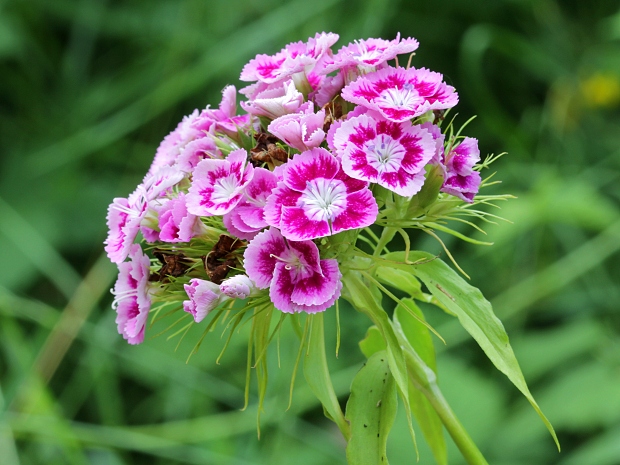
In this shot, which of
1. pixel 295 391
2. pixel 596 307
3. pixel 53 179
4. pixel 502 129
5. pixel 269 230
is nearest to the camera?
pixel 269 230

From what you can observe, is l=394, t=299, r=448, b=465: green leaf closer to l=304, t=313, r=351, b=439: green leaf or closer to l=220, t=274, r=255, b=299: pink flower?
l=304, t=313, r=351, b=439: green leaf

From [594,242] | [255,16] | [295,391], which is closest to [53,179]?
[255,16]

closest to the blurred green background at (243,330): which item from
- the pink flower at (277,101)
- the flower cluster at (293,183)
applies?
the flower cluster at (293,183)

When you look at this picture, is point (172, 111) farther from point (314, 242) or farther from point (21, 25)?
point (314, 242)

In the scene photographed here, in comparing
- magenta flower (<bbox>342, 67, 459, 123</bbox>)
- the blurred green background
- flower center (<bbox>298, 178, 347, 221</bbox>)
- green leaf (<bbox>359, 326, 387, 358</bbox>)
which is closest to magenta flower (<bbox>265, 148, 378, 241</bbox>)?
flower center (<bbox>298, 178, 347, 221</bbox>)

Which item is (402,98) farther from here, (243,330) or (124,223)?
(243,330)

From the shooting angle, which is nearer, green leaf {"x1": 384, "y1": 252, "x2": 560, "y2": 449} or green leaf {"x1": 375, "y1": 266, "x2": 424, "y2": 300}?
green leaf {"x1": 384, "y1": 252, "x2": 560, "y2": 449}
